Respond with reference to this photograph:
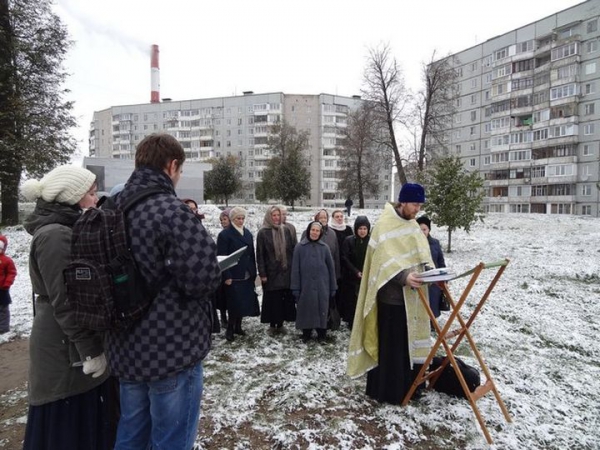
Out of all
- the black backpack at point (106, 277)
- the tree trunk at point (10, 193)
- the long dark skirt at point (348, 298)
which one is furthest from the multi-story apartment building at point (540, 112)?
the black backpack at point (106, 277)

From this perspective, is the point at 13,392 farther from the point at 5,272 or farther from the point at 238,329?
the point at 238,329

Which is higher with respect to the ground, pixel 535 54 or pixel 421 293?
pixel 535 54

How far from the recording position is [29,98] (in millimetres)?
18453

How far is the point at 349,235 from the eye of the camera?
689 cm

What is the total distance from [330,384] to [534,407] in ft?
6.95

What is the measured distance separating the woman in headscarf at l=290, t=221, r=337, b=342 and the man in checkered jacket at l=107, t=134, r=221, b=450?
12.3 feet

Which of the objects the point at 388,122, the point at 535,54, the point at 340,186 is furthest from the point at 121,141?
the point at 535,54

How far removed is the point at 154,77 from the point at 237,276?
64048 mm

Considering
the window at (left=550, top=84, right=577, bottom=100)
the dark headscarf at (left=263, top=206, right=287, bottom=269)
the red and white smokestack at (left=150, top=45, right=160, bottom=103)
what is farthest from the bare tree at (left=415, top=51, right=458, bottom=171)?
the red and white smokestack at (left=150, top=45, right=160, bottom=103)

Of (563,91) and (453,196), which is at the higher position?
(563,91)

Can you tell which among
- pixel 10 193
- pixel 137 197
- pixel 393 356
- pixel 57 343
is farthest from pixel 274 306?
pixel 10 193

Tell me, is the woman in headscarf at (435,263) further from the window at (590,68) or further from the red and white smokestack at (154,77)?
the red and white smokestack at (154,77)

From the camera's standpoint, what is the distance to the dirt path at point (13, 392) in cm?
340

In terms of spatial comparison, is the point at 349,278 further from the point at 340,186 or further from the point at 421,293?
the point at 340,186
